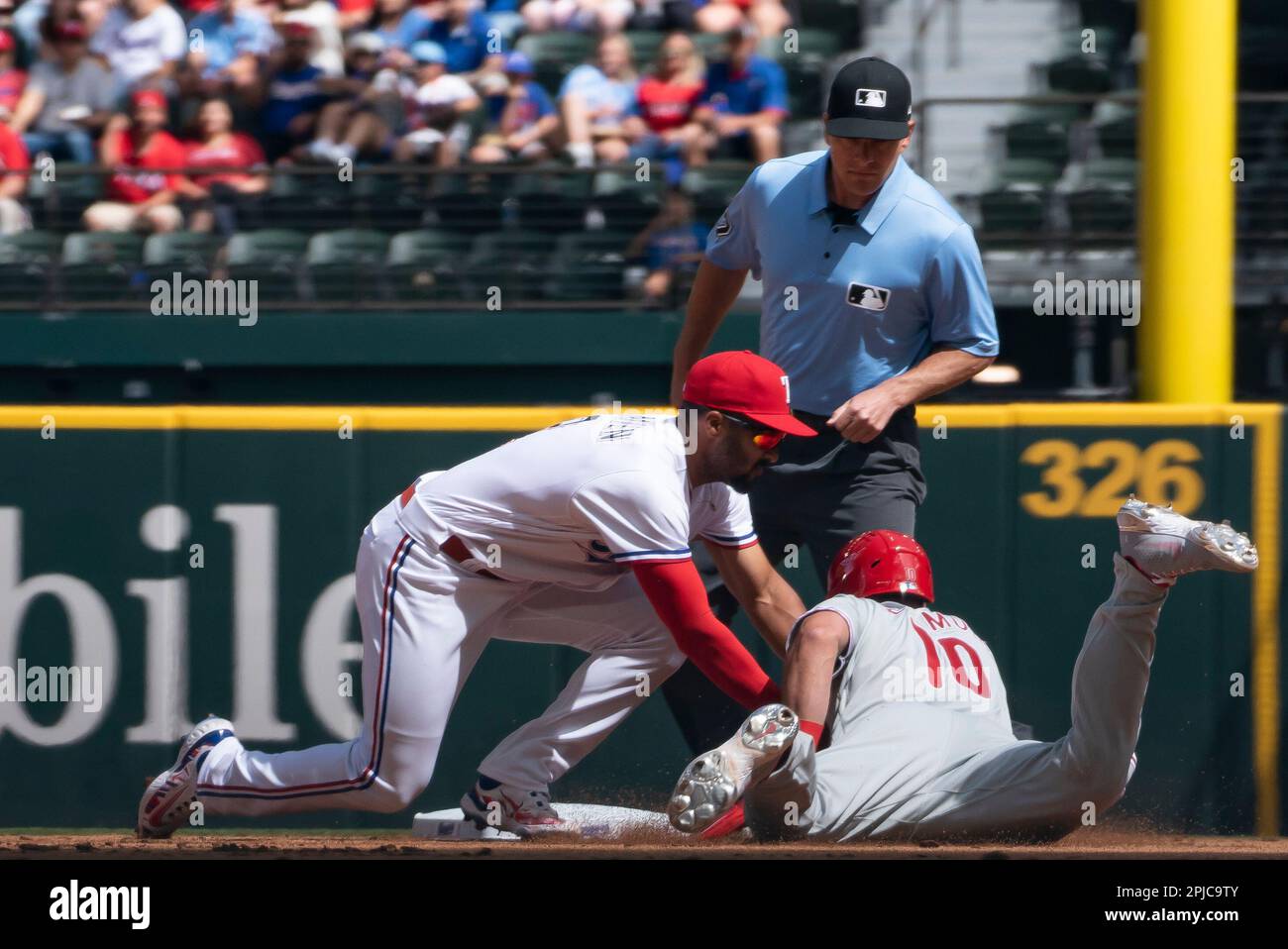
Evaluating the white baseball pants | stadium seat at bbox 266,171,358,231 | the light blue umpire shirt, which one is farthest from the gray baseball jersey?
stadium seat at bbox 266,171,358,231

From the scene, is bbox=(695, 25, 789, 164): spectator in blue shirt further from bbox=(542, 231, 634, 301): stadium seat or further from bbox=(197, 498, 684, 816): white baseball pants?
bbox=(197, 498, 684, 816): white baseball pants

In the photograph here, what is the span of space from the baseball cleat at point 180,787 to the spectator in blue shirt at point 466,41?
410cm

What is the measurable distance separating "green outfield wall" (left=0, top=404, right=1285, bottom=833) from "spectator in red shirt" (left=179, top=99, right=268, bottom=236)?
2427 mm

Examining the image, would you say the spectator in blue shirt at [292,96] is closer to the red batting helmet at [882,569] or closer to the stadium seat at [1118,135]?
the stadium seat at [1118,135]

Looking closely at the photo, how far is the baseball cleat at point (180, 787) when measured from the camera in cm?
451

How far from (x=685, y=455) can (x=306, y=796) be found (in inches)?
51.2

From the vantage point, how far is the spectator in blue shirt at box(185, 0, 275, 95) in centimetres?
784

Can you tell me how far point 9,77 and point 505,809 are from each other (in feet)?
16.9

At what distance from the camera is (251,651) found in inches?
210

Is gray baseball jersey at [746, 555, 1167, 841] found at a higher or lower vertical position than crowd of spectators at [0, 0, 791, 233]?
lower

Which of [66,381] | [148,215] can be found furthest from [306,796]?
[148,215]

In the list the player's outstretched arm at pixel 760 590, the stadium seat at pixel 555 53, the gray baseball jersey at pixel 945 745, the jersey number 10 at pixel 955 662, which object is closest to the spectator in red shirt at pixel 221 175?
the stadium seat at pixel 555 53
